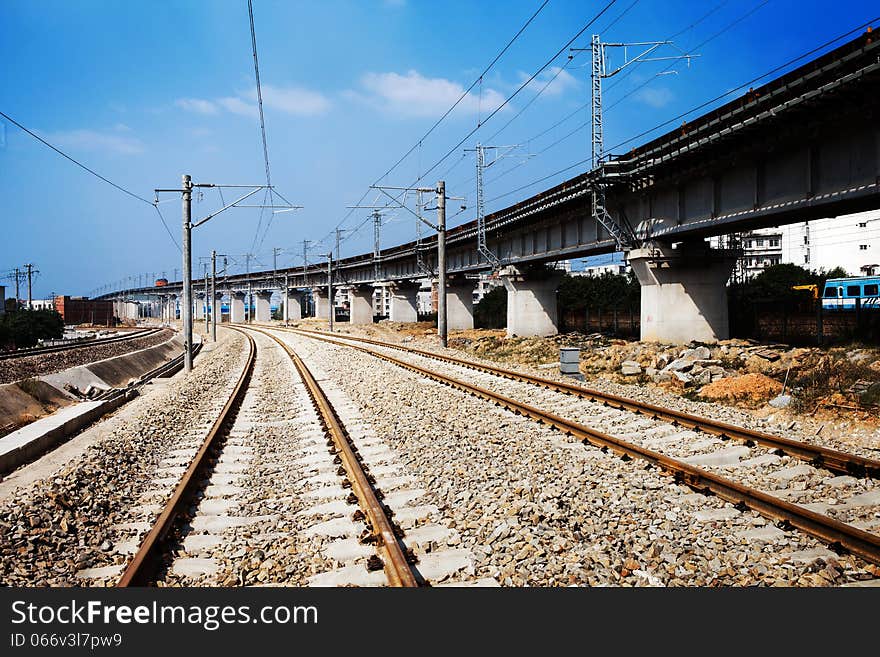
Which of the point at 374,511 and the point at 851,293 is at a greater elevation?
the point at 851,293

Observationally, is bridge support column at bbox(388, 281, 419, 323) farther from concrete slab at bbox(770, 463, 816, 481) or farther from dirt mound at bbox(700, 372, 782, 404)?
concrete slab at bbox(770, 463, 816, 481)

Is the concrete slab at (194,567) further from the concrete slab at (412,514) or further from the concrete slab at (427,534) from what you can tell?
the concrete slab at (412,514)

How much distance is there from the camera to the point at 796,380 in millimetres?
16984

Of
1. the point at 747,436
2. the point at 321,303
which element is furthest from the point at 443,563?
the point at 321,303

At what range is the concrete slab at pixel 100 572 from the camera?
5789mm

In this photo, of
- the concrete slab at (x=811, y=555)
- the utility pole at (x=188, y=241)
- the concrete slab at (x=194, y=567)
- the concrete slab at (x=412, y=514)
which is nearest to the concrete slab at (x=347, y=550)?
the concrete slab at (x=412, y=514)

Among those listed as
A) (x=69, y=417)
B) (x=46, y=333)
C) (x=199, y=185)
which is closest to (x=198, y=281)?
(x=46, y=333)

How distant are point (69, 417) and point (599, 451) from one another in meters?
10.6

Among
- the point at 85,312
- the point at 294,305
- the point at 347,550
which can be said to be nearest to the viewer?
the point at 347,550

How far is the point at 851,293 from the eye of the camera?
43.8 m

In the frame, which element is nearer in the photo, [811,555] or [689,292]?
[811,555]

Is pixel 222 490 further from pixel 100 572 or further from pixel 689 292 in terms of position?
pixel 689 292

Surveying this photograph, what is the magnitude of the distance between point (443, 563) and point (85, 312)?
129 meters

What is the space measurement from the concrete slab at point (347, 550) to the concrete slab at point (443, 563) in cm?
52
